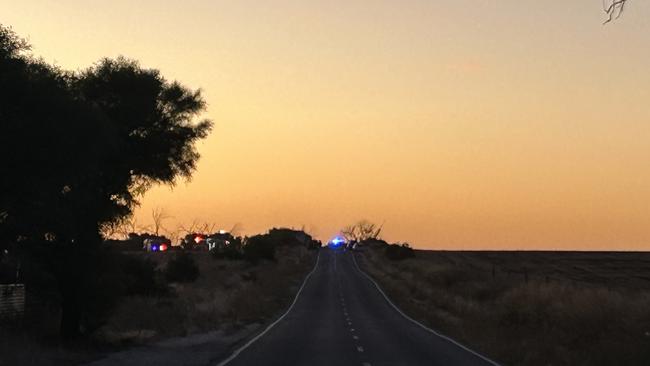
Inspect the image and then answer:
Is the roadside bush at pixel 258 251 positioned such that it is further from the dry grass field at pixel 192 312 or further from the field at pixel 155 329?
the field at pixel 155 329

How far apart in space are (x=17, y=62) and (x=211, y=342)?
13.4 meters

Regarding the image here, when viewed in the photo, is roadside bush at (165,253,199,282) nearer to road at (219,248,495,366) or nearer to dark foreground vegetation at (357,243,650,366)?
road at (219,248,495,366)

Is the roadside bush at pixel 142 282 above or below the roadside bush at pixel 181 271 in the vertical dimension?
below

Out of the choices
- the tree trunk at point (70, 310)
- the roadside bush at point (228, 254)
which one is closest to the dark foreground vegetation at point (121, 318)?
the tree trunk at point (70, 310)

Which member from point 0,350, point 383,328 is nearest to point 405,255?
point 383,328

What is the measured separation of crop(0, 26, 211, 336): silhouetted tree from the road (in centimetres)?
604

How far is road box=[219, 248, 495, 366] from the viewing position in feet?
73.9

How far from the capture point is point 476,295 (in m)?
62.2

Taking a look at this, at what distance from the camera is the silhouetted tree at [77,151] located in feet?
59.2

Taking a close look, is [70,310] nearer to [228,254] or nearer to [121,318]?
[121,318]

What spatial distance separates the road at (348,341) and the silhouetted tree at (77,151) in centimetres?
604

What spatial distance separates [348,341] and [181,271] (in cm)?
4965

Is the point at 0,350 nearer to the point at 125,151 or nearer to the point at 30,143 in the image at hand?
the point at 30,143

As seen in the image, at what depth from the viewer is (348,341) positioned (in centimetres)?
2966
